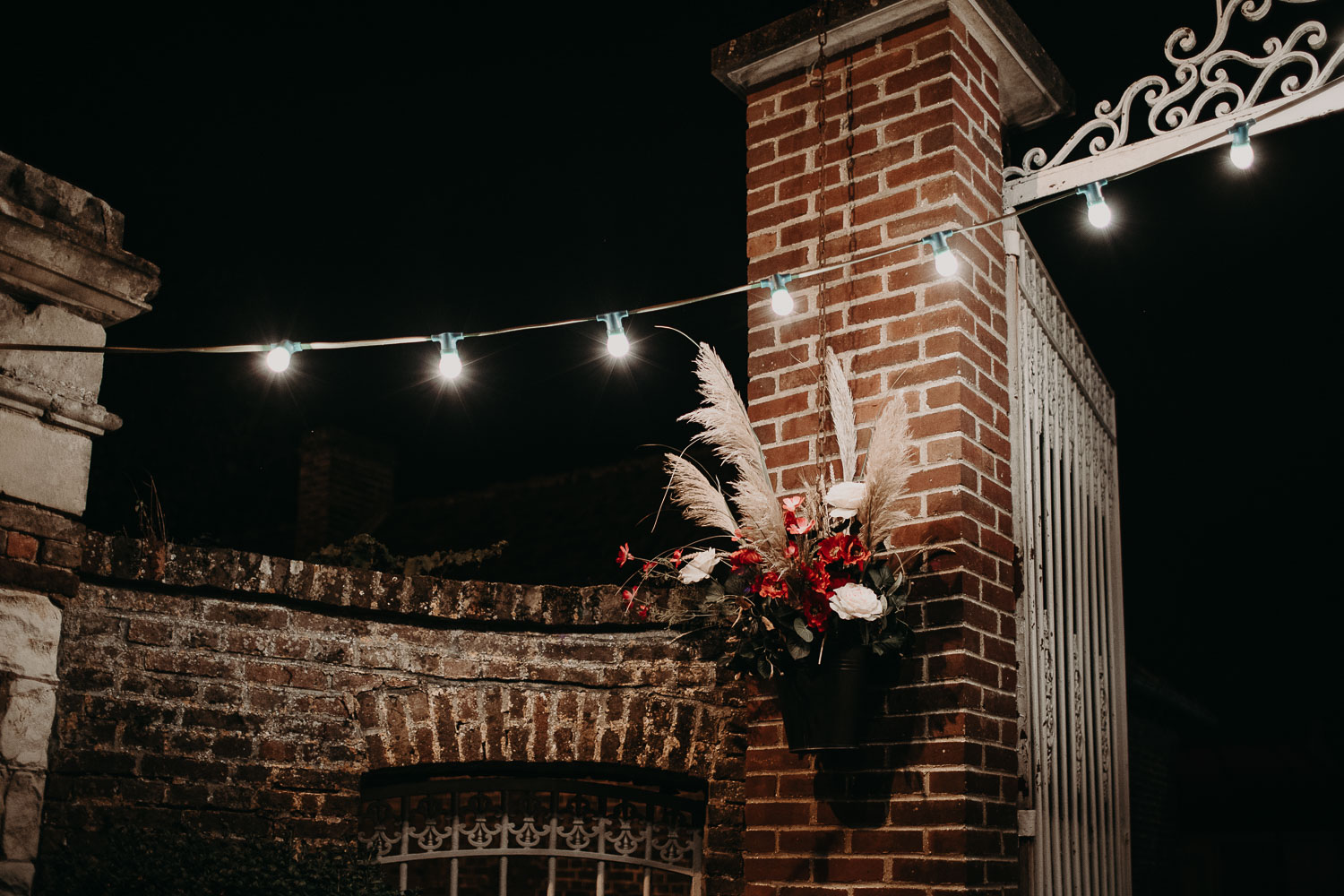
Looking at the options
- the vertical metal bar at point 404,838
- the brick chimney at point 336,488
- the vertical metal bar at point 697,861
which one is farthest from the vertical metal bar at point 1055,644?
the brick chimney at point 336,488

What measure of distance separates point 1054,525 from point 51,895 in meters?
3.29

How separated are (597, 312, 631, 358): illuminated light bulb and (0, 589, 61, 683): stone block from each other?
1.81 metres

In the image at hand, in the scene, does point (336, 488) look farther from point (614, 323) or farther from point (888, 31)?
point (888, 31)

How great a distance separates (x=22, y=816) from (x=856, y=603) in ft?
7.95

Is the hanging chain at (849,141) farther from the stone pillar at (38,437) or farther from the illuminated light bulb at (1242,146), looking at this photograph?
the stone pillar at (38,437)

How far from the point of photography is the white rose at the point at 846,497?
305 centimetres

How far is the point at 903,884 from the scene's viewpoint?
10.2ft

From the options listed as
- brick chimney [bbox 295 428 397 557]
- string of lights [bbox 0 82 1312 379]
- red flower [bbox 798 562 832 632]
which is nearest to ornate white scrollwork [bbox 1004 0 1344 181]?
string of lights [bbox 0 82 1312 379]

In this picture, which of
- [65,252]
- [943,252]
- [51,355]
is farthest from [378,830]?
[943,252]

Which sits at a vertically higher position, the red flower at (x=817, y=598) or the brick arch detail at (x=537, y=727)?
the red flower at (x=817, y=598)

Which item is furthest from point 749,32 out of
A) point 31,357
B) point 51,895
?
point 51,895

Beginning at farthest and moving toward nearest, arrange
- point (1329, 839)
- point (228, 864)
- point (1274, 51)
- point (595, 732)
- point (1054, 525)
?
point (1329, 839) → point (595, 732) → point (1054, 525) → point (228, 864) → point (1274, 51)

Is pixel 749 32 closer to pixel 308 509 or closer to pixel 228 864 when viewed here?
pixel 228 864

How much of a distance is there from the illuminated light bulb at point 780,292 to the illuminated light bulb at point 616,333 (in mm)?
434
